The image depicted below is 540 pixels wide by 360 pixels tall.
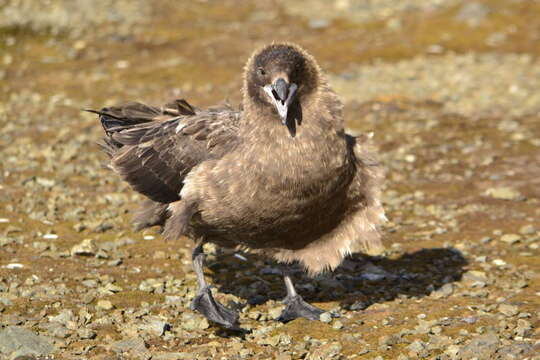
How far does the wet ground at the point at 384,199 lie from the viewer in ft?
22.9

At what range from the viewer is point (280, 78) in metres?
6.68

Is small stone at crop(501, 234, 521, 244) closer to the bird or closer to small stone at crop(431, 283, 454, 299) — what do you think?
small stone at crop(431, 283, 454, 299)

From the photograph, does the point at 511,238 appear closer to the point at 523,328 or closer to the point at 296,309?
the point at 523,328

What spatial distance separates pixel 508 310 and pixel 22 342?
4.11 meters

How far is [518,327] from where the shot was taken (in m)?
6.82

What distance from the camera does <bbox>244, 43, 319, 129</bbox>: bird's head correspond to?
21.9 ft

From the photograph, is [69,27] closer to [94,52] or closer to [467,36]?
[94,52]

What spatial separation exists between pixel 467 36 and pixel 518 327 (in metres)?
14.4

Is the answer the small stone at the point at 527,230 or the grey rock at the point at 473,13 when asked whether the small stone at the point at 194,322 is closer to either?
the small stone at the point at 527,230

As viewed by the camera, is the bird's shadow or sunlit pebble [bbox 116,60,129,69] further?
sunlit pebble [bbox 116,60,129,69]

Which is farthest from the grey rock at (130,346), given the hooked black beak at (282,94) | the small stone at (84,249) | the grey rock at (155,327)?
the small stone at (84,249)

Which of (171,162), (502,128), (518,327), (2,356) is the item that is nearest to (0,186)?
(171,162)

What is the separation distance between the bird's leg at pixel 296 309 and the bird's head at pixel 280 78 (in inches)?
71.1

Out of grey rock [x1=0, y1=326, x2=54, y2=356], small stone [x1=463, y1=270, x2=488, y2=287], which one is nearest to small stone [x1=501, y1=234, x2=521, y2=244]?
small stone [x1=463, y1=270, x2=488, y2=287]
